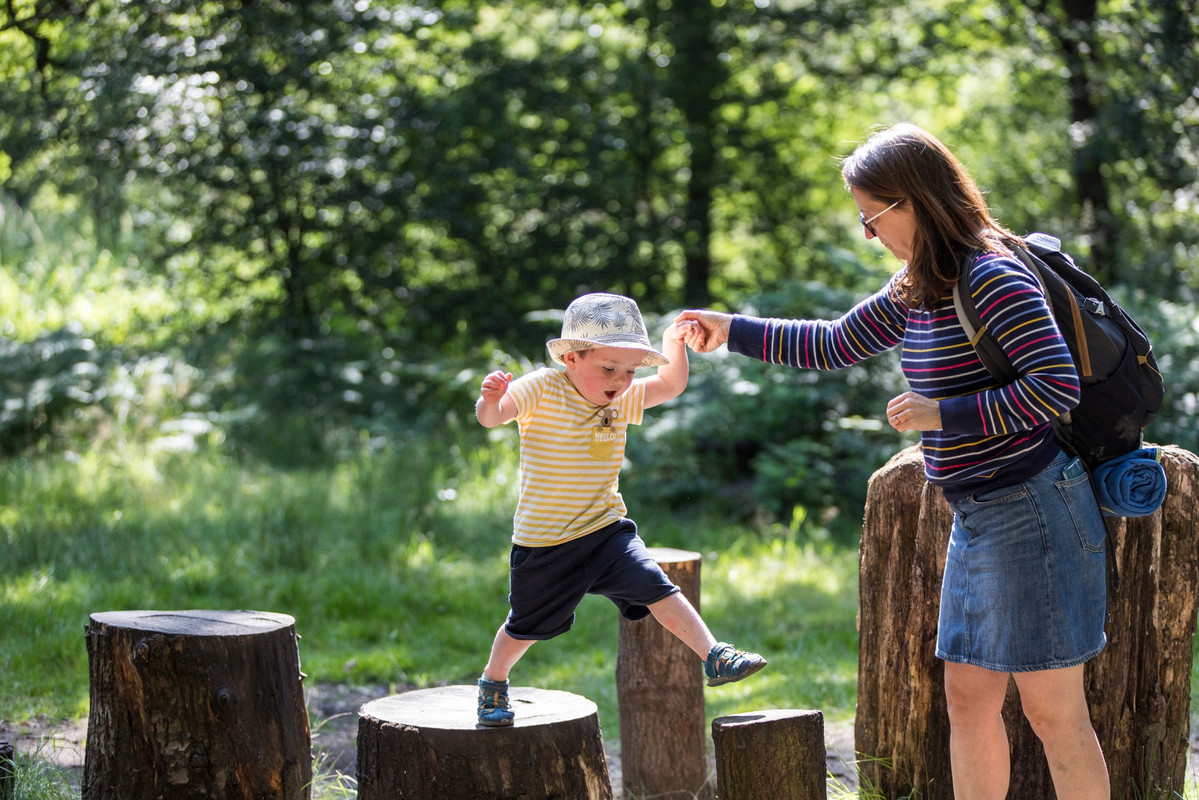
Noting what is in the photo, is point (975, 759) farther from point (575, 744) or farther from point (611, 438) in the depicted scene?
point (611, 438)

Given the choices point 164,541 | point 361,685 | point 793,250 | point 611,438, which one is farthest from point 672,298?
point 611,438

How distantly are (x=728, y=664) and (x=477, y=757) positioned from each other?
740 millimetres

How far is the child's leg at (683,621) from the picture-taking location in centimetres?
308

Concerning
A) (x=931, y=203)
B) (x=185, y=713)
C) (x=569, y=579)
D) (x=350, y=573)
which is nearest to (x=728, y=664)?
(x=569, y=579)

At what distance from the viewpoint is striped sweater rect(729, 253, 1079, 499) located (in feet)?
7.94

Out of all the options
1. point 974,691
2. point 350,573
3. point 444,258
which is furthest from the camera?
point 444,258

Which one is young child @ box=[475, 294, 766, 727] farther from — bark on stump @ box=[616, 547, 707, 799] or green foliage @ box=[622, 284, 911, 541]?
green foliage @ box=[622, 284, 911, 541]

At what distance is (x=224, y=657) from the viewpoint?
322 centimetres

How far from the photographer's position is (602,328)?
10.1 ft

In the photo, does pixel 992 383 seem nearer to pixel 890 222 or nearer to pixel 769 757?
pixel 890 222

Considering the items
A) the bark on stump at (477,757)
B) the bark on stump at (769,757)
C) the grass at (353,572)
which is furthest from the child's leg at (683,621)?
the grass at (353,572)

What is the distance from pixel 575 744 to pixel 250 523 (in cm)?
481

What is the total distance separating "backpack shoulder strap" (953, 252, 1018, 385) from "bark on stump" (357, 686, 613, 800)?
1517 mm

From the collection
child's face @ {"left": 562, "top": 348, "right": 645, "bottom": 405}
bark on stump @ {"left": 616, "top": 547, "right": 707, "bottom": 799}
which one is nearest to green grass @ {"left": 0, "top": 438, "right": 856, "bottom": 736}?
bark on stump @ {"left": 616, "top": 547, "right": 707, "bottom": 799}
